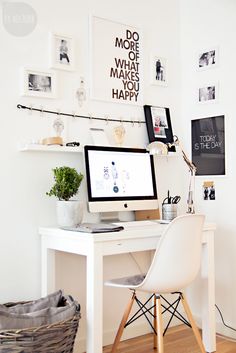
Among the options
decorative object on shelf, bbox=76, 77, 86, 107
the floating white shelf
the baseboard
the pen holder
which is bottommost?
the baseboard

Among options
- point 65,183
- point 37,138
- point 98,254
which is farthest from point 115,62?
point 98,254

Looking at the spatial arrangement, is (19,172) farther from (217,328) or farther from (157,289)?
(217,328)

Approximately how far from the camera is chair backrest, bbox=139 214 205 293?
7.32ft

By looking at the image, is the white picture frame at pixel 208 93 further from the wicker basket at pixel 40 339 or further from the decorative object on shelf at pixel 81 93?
the wicker basket at pixel 40 339

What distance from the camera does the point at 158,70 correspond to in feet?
10.4

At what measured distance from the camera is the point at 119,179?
276 centimetres

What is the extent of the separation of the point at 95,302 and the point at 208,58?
188cm

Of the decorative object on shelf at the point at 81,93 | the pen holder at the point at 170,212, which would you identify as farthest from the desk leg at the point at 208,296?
the decorative object on shelf at the point at 81,93

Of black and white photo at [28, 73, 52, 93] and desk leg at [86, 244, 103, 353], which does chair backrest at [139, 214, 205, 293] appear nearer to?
desk leg at [86, 244, 103, 353]

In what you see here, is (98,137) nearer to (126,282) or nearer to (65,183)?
(65,183)

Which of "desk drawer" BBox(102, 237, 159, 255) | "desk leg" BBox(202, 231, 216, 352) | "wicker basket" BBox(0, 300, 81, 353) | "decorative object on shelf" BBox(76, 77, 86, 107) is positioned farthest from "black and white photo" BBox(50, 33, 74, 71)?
"wicker basket" BBox(0, 300, 81, 353)

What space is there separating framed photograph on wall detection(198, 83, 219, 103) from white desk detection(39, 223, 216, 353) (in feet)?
3.00

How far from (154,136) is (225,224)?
763 millimetres

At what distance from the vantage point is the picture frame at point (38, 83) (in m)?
2.52
